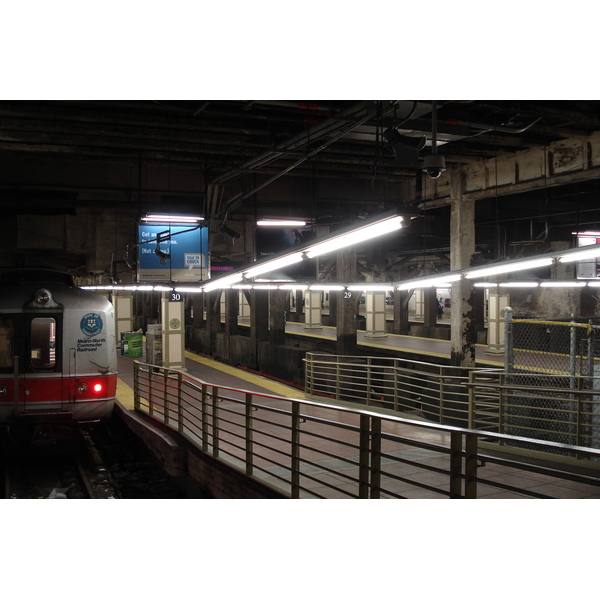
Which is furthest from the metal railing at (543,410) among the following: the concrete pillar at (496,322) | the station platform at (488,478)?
the concrete pillar at (496,322)

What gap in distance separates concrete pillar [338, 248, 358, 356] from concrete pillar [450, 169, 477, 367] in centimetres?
424

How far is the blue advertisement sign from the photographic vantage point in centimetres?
1158

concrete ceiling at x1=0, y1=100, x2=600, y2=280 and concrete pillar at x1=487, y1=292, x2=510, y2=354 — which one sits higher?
concrete ceiling at x1=0, y1=100, x2=600, y2=280

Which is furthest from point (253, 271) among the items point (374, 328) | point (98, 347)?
point (374, 328)

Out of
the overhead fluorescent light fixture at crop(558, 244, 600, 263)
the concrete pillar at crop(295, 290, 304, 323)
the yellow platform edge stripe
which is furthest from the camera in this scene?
the concrete pillar at crop(295, 290, 304, 323)

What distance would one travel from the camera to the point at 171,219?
38.7 ft

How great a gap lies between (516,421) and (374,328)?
13.6m

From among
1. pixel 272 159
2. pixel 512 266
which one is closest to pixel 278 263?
pixel 272 159

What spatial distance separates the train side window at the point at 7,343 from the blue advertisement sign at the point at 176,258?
3.16 m

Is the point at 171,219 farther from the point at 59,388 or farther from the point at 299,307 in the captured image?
the point at 299,307

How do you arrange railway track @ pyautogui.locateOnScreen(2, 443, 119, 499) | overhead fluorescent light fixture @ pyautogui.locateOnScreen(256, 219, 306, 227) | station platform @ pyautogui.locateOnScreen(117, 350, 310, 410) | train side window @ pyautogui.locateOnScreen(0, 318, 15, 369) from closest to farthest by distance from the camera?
railway track @ pyautogui.locateOnScreen(2, 443, 119, 499)
train side window @ pyautogui.locateOnScreen(0, 318, 15, 369)
station platform @ pyautogui.locateOnScreen(117, 350, 310, 410)
overhead fluorescent light fixture @ pyautogui.locateOnScreen(256, 219, 306, 227)

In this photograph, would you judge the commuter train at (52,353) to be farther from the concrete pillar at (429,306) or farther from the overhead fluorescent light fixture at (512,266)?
the concrete pillar at (429,306)

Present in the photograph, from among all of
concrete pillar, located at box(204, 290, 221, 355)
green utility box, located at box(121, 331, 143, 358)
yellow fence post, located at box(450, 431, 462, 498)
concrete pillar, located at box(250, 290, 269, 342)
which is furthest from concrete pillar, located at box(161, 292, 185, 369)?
yellow fence post, located at box(450, 431, 462, 498)

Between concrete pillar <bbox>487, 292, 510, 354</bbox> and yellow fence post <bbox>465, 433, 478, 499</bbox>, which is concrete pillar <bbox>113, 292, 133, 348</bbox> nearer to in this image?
concrete pillar <bbox>487, 292, 510, 354</bbox>
